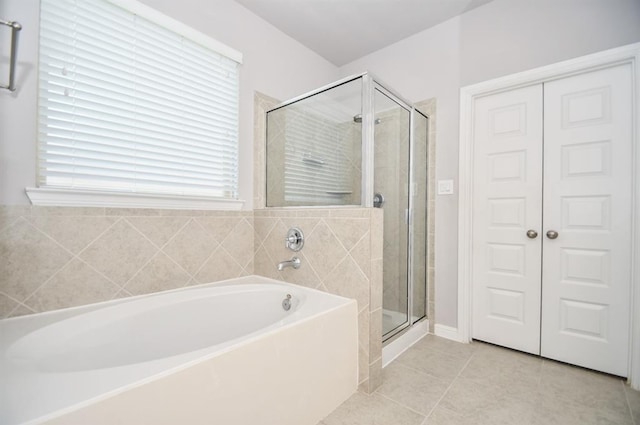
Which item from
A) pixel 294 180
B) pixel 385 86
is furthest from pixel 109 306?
pixel 385 86

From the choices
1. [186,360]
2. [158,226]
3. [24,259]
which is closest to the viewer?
[186,360]

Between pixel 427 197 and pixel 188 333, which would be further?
pixel 427 197

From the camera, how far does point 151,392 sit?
0.74 m

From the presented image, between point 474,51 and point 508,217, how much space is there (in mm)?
1281

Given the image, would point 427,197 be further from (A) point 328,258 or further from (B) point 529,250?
(A) point 328,258

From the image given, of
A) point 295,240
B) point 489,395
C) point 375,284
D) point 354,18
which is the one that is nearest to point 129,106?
point 295,240

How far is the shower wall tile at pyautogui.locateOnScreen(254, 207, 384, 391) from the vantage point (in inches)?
57.4

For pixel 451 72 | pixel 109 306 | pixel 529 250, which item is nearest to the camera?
pixel 109 306

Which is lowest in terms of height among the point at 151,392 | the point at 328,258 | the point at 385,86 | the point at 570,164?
the point at 151,392

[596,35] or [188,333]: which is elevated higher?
[596,35]

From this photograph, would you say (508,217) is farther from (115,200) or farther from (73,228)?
(73,228)

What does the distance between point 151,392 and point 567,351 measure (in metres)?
2.32

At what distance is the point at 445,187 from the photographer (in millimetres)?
2156

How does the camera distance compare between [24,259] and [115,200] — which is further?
[115,200]
